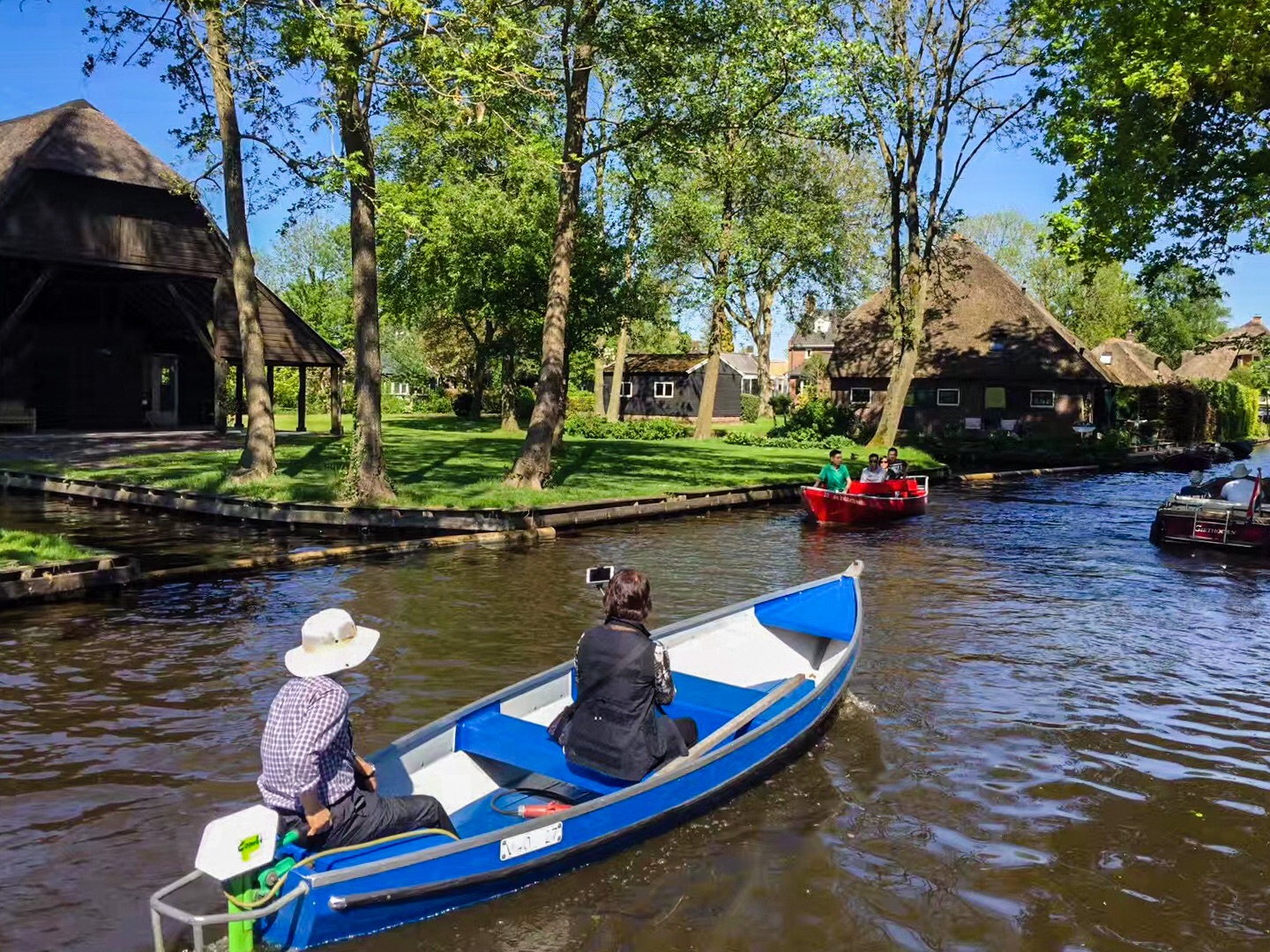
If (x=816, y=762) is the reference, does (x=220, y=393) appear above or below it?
above

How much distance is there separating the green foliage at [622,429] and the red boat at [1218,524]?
3084 centimetres

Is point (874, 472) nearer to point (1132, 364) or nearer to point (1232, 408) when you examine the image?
point (1132, 364)

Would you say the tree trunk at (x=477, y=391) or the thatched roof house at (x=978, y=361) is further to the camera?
the tree trunk at (x=477, y=391)

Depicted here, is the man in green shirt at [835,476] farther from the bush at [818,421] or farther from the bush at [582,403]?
the bush at [582,403]

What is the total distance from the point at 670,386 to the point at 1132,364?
29669mm

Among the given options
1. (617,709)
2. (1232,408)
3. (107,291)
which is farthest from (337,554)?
(1232,408)

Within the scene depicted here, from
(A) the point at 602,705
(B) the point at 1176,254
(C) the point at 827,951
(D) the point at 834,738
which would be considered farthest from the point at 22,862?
(B) the point at 1176,254

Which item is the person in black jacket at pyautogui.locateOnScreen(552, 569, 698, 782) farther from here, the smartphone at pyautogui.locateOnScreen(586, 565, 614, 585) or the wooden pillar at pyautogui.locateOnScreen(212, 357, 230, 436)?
the wooden pillar at pyautogui.locateOnScreen(212, 357, 230, 436)

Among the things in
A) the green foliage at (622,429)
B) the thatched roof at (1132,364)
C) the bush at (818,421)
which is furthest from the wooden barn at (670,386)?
the thatched roof at (1132,364)

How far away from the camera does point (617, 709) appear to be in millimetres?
6828

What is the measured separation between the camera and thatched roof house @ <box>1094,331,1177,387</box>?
205 ft

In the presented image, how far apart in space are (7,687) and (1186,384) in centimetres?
6179

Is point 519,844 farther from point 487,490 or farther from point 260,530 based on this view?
point 487,490

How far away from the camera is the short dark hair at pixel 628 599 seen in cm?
686
